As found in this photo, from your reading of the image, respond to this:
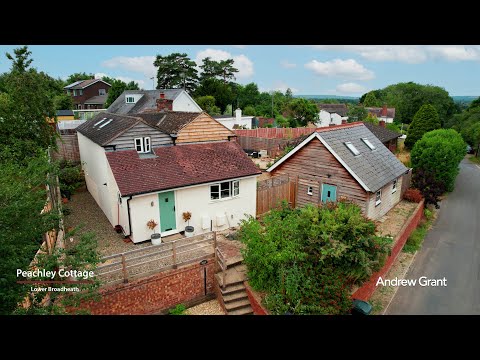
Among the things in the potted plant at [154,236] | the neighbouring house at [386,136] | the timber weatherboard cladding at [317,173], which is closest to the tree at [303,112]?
the neighbouring house at [386,136]

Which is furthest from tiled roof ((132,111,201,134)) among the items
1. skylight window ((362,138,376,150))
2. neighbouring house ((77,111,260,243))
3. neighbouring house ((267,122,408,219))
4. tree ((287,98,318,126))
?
tree ((287,98,318,126))

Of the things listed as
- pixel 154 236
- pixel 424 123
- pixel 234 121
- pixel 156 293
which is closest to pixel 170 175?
pixel 154 236

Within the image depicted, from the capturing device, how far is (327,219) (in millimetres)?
9688

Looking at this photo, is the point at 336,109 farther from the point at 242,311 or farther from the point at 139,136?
the point at 242,311

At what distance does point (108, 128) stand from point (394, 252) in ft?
45.5

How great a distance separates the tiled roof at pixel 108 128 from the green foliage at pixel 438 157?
17.7m

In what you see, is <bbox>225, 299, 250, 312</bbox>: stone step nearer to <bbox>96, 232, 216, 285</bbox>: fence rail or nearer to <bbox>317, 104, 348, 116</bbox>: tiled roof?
<bbox>96, 232, 216, 285</bbox>: fence rail

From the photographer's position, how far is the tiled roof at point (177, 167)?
12.2 meters

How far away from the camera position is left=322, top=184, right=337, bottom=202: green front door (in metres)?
15.8

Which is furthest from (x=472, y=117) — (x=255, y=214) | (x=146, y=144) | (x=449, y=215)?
(x=146, y=144)

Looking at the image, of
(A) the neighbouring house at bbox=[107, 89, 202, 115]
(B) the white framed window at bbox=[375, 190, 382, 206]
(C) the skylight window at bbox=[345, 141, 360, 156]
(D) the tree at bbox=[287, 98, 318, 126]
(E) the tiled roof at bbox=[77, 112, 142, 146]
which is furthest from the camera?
(D) the tree at bbox=[287, 98, 318, 126]

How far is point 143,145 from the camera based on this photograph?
45.1 feet

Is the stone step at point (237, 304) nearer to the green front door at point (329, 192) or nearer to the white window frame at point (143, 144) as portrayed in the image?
the white window frame at point (143, 144)

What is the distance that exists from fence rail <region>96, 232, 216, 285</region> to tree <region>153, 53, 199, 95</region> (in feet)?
158
